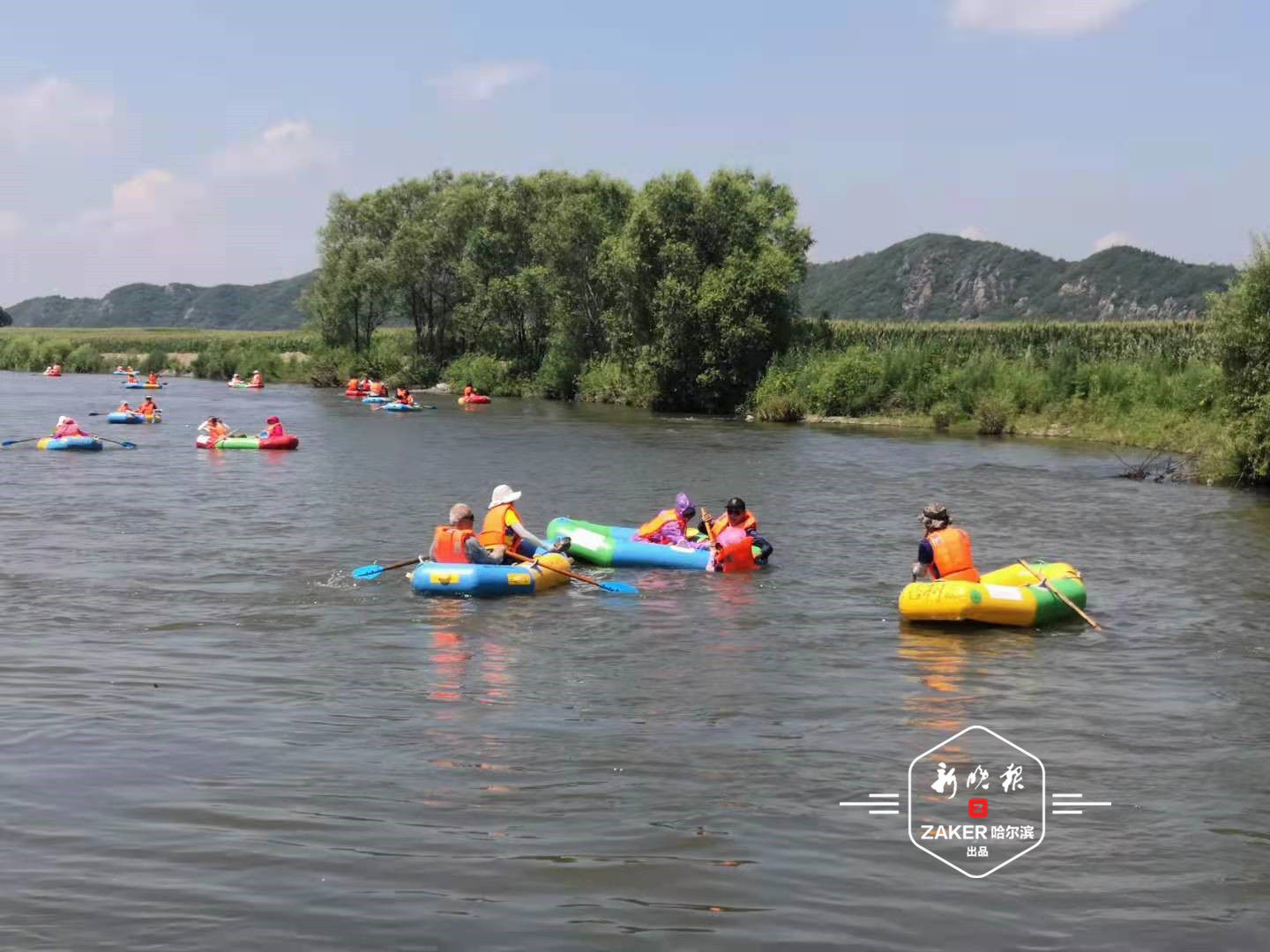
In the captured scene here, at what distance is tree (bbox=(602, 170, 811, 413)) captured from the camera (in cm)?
4634

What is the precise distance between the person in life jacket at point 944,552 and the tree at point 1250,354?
1289 centimetres

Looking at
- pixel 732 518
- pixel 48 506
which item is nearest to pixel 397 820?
pixel 732 518

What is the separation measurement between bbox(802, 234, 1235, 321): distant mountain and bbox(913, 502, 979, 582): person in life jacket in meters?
92.8

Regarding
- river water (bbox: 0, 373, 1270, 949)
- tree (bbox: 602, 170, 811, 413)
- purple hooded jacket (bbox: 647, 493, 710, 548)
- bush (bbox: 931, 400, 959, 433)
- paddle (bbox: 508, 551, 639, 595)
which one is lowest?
river water (bbox: 0, 373, 1270, 949)

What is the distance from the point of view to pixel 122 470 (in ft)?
86.8

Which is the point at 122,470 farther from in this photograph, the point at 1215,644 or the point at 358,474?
the point at 1215,644

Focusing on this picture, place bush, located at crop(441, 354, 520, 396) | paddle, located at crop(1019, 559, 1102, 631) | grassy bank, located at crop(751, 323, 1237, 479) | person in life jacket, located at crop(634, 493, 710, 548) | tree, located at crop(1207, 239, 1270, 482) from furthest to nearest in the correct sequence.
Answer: bush, located at crop(441, 354, 520, 396), grassy bank, located at crop(751, 323, 1237, 479), tree, located at crop(1207, 239, 1270, 482), person in life jacket, located at crop(634, 493, 710, 548), paddle, located at crop(1019, 559, 1102, 631)

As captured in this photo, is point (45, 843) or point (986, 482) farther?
point (986, 482)

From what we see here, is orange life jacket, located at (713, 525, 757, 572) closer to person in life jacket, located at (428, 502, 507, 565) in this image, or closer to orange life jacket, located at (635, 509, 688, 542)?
orange life jacket, located at (635, 509, 688, 542)

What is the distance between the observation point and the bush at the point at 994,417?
3778 centimetres

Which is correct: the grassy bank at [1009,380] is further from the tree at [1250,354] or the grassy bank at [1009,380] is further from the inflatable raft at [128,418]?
the inflatable raft at [128,418]

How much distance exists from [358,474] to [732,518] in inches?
488

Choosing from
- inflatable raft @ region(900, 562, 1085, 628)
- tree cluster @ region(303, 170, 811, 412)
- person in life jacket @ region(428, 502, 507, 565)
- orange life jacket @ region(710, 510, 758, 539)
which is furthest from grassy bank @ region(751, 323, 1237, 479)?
person in life jacket @ region(428, 502, 507, 565)

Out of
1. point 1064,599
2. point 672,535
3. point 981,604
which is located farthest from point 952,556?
point 672,535
